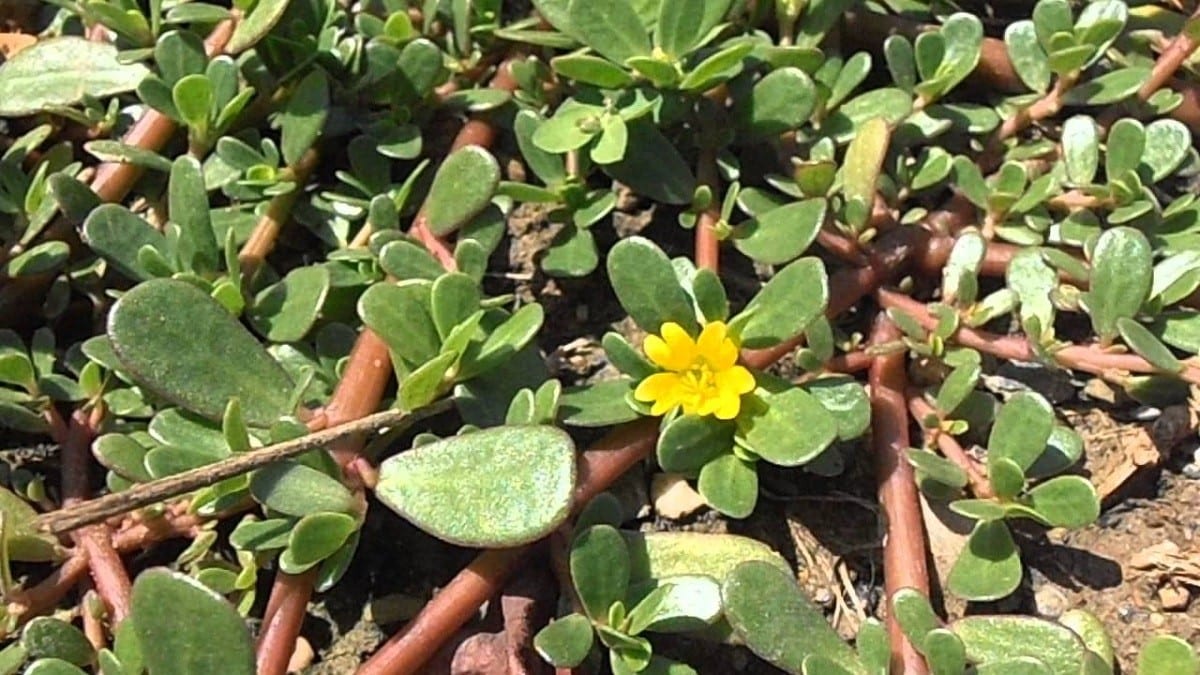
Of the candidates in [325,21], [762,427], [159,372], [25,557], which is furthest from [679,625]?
[325,21]

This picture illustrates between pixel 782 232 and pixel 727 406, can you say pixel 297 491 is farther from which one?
pixel 782 232

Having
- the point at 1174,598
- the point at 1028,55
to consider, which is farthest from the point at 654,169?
the point at 1174,598

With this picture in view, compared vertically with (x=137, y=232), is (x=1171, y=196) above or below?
below

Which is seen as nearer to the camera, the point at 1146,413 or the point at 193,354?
the point at 193,354

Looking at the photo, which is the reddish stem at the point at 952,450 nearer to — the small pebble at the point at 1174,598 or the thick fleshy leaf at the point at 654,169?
the small pebble at the point at 1174,598

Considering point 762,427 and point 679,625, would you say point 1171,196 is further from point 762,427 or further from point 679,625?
point 679,625

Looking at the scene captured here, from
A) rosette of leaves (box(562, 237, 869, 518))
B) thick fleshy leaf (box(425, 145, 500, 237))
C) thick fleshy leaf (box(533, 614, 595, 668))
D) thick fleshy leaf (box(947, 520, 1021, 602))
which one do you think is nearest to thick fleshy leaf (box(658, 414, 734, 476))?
rosette of leaves (box(562, 237, 869, 518))

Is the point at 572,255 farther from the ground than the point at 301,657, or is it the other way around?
the point at 572,255
